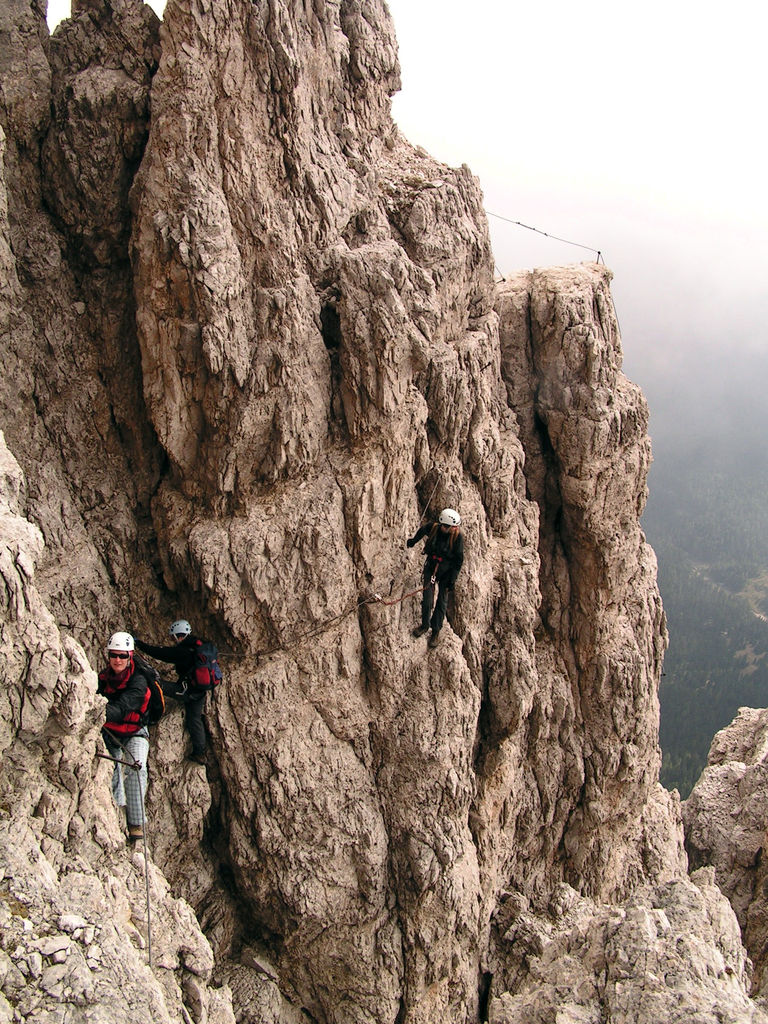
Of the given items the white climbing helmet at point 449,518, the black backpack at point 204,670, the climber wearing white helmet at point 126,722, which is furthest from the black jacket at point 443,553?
the climber wearing white helmet at point 126,722

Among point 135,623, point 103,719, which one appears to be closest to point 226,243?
point 135,623

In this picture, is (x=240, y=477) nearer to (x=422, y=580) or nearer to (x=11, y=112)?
(x=422, y=580)

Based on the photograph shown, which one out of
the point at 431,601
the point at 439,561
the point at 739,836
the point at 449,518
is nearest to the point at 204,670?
the point at 431,601

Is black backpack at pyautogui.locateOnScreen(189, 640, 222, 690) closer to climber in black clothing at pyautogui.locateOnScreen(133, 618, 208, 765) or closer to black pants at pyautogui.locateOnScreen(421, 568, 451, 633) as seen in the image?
climber in black clothing at pyautogui.locateOnScreen(133, 618, 208, 765)

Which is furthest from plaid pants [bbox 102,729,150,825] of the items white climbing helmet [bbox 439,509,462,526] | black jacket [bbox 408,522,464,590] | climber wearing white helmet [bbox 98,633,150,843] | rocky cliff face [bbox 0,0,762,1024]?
white climbing helmet [bbox 439,509,462,526]

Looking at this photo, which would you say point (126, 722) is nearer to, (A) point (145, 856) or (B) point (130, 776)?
(B) point (130, 776)

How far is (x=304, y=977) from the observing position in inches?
531

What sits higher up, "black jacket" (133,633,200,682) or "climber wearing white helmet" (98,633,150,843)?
"black jacket" (133,633,200,682)

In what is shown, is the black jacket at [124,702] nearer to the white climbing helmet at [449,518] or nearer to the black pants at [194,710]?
the black pants at [194,710]

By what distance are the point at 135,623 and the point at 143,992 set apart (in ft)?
22.4

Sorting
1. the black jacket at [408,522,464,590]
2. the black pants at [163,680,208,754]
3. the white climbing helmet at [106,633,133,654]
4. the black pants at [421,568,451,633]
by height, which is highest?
the black jacket at [408,522,464,590]

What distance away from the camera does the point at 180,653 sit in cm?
1220

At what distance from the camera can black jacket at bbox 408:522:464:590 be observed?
1352cm

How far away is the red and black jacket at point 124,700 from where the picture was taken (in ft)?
32.6
